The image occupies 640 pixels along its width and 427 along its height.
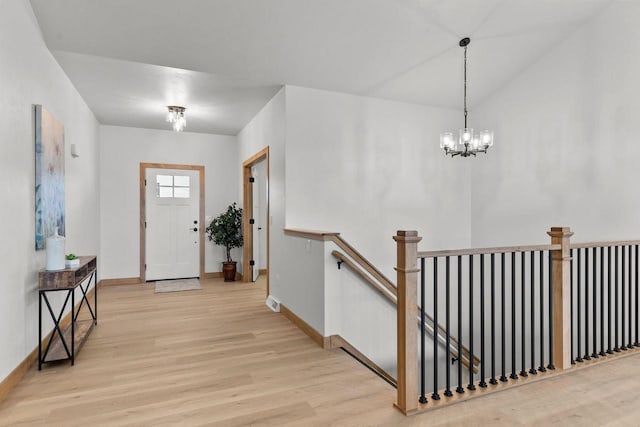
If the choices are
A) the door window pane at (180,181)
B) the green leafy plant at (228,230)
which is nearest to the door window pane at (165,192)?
the door window pane at (180,181)

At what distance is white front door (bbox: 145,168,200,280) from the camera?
20.9ft

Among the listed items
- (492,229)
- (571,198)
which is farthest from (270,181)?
(571,198)

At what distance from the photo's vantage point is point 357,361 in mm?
3014

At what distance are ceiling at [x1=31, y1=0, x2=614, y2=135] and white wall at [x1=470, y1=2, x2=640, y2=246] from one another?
0.94 ft

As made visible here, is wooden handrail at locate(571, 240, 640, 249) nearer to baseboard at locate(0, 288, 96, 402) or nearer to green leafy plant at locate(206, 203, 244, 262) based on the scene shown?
baseboard at locate(0, 288, 96, 402)

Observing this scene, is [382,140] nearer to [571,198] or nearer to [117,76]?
[571,198]

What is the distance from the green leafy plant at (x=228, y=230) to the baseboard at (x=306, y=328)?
2.38 m

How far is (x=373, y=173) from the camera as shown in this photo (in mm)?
4852

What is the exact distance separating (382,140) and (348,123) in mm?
566

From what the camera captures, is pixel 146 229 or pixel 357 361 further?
pixel 146 229

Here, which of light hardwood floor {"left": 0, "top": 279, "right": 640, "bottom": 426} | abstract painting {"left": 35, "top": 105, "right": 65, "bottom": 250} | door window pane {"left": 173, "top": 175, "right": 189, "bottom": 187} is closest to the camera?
light hardwood floor {"left": 0, "top": 279, "right": 640, "bottom": 426}

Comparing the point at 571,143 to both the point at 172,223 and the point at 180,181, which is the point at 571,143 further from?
the point at 172,223

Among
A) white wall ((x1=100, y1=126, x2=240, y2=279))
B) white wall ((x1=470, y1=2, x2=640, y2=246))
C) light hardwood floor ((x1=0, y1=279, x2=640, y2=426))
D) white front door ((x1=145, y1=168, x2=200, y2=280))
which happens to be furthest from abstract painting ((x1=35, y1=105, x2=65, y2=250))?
white wall ((x1=470, y1=2, x2=640, y2=246))

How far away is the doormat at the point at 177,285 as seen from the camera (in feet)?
18.7
